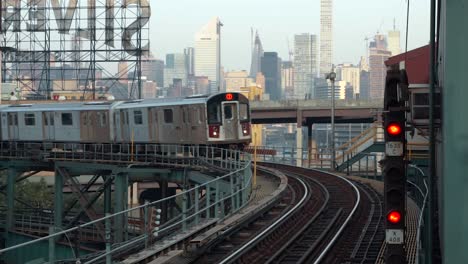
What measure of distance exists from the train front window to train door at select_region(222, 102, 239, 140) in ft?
1.02

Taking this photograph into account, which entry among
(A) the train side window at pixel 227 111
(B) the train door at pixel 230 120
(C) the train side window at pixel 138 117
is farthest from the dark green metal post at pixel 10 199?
(A) the train side window at pixel 227 111

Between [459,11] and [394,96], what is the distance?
137 centimetres

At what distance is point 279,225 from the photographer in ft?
60.7

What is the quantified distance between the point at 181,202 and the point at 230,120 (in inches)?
168

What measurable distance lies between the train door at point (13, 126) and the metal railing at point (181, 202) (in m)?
5.18

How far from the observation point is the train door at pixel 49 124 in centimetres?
4025

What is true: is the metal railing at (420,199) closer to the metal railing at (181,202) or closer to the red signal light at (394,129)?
the red signal light at (394,129)

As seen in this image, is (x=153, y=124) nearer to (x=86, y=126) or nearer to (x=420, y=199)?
(x=86, y=126)

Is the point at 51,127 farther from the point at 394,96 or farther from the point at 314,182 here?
the point at 394,96

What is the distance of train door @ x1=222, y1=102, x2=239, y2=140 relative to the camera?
30.5 meters

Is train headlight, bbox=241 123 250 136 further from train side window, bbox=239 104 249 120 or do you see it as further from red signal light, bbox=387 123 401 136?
red signal light, bbox=387 123 401 136

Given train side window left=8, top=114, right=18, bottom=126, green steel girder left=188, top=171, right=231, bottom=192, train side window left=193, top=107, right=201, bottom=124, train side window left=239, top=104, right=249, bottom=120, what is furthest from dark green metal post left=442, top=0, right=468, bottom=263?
train side window left=8, top=114, right=18, bottom=126

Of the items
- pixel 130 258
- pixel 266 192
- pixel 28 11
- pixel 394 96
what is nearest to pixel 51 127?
pixel 266 192

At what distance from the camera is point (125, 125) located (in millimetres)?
35750
